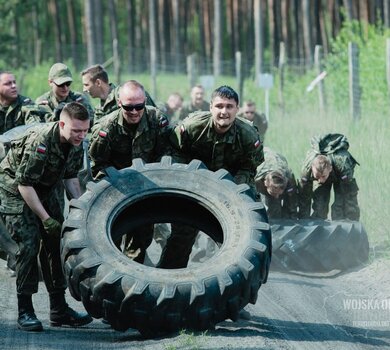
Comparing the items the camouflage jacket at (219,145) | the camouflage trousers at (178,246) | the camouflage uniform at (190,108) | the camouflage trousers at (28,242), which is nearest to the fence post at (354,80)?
the camouflage uniform at (190,108)

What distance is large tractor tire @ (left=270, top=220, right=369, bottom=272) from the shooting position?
11422 millimetres

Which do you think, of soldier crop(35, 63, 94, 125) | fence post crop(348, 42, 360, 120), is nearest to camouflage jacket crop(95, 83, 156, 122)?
soldier crop(35, 63, 94, 125)

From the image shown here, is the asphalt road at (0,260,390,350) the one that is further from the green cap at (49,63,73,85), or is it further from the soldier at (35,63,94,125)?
the green cap at (49,63,73,85)

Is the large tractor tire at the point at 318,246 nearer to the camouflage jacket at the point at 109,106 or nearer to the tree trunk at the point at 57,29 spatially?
the camouflage jacket at the point at 109,106

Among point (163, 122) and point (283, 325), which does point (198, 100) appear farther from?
point (283, 325)

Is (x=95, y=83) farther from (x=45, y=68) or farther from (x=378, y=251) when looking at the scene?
(x=45, y=68)

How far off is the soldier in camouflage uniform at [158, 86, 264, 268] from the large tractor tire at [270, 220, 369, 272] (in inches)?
97.6

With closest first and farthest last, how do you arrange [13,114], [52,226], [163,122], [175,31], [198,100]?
[52,226]
[163,122]
[13,114]
[198,100]
[175,31]

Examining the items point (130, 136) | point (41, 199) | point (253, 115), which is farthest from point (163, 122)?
point (253, 115)

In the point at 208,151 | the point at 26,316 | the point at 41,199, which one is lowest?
the point at 26,316

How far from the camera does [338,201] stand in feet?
41.7

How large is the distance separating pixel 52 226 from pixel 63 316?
935mm

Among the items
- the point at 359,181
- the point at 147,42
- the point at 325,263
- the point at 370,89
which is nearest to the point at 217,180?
the point at 325,263

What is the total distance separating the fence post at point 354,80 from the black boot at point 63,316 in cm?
1146
